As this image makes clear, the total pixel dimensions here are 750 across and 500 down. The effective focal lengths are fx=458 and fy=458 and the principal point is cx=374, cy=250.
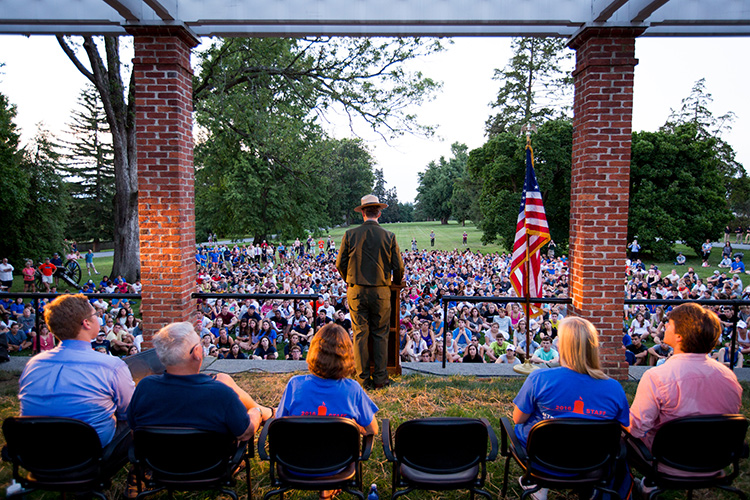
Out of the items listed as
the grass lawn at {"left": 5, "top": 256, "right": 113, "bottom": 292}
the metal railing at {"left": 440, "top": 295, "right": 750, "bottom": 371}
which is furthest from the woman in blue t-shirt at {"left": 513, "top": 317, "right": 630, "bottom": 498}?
the grass lawn at {"left": 5, "top": 256, "right": 113, "bottom": 292}

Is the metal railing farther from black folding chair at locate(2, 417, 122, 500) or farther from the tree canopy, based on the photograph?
the tree canopy

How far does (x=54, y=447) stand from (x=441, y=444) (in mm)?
1970

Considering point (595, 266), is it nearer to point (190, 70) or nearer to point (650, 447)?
point (650, 447)

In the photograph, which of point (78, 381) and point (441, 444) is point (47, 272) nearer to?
point (78, 381)

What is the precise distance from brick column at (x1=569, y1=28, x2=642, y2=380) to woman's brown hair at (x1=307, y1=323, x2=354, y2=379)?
3198 mm

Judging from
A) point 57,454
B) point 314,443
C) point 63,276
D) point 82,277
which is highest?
point 314,443

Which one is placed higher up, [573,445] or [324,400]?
[324,400]

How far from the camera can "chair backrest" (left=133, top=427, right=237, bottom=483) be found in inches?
86.4

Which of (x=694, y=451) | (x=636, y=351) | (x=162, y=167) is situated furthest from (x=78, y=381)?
(x=636, y=351)

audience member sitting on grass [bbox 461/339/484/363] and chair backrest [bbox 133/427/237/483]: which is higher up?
chair backrest [bbox 133/427/237/483]

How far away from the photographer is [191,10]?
15.2 ft

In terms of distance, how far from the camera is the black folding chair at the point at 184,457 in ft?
7.22

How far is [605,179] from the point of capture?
4656 millimetres

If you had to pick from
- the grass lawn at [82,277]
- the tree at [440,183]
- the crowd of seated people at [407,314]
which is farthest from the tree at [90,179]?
the tree at [440,183]
